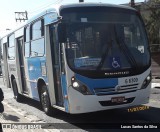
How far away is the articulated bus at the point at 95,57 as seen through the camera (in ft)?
26.5

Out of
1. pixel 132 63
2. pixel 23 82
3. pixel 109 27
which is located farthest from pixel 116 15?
pixel 23 82

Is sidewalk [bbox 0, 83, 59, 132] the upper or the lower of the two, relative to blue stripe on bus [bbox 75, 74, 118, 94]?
lower

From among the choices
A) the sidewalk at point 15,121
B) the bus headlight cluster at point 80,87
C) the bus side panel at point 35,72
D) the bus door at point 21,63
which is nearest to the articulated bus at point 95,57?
the bus headlight cluster at point 80,87

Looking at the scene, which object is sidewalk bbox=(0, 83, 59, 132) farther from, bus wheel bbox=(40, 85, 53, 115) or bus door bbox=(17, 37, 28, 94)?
bus door bbox=(17, 37, 28, 94)

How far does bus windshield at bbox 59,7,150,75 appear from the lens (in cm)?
819

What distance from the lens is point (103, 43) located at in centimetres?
835

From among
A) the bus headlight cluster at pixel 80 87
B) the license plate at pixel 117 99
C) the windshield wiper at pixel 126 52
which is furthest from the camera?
the windshield wiper at pixel 126 52

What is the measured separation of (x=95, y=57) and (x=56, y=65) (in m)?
1.30

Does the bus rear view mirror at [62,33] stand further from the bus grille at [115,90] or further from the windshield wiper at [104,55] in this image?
the bus grille at [115,90]

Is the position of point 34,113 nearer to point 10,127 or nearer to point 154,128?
point 10,127

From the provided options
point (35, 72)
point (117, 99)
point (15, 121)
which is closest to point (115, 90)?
point (117, 99)

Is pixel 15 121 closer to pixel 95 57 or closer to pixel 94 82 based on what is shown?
pixel 94 82

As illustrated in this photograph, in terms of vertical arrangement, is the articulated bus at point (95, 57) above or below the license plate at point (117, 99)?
above

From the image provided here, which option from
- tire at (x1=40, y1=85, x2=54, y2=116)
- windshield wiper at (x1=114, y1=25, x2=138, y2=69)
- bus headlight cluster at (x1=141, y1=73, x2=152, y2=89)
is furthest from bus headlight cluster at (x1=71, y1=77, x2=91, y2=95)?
tire at (x1=40, y1=85, x2=54, y2=116)
